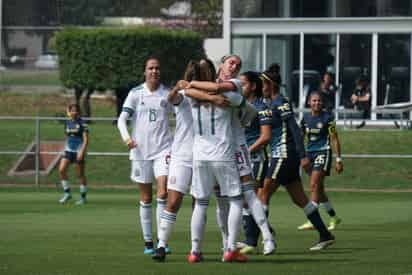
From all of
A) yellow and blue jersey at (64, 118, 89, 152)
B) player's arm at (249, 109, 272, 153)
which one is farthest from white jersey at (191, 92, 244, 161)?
yellow and blue jersey at (64, 118, 89, 152)

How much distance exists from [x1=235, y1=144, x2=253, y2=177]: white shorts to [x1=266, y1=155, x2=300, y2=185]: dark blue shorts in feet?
4.57

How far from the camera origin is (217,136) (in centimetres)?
1214

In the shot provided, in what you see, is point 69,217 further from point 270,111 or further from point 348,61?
point 348,61

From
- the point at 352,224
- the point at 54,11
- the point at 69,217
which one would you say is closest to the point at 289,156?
the point at 352,224

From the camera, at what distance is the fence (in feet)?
91.0

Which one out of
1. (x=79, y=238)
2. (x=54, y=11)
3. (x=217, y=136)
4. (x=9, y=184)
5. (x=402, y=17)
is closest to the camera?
(x=217, y=136)

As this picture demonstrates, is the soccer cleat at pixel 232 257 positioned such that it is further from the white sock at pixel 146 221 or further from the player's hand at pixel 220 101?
the player's hand at pixel 220 101

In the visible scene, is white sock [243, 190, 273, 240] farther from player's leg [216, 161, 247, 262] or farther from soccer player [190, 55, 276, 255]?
player's leg [216, 161, 247, 262]

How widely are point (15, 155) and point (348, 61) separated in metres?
13.2

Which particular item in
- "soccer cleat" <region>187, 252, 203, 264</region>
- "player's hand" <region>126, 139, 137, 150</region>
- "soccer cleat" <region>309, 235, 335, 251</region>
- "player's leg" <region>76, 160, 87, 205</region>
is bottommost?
"player's leg" <region>76, 160, 87, 205</region>

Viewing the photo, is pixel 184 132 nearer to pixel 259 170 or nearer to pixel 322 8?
pixel 259 170

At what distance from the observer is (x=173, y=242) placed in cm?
1477

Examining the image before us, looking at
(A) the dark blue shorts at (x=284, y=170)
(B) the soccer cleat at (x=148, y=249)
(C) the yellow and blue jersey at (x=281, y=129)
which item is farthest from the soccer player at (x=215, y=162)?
(C) the yellow and blue jersey at (x=281, y=129)

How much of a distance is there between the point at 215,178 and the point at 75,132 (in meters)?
11.2
